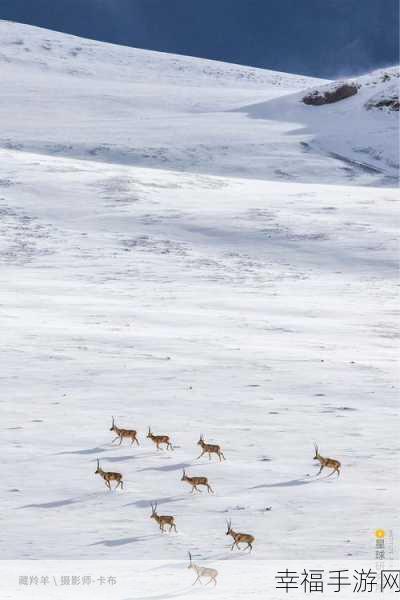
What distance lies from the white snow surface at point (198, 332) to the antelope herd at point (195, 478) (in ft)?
0.33

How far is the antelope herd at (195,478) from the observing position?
20.5ft

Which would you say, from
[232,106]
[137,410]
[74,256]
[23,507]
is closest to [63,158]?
[74,256]

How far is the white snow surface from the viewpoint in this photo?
7.45 metres

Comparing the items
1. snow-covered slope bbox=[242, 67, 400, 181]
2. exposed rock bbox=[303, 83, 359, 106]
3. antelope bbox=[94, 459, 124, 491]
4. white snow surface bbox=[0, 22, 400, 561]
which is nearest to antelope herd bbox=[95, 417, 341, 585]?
antelope bbox=[94, 459, 124, 491]

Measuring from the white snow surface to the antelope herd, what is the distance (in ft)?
0.33

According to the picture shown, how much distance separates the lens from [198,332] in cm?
1488

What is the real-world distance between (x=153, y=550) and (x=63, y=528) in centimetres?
76

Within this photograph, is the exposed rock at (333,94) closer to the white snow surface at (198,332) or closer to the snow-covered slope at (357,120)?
the snow-covered slope at (357,120)

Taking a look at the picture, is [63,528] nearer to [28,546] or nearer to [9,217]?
[28,546]

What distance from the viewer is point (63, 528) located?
708 centimetres

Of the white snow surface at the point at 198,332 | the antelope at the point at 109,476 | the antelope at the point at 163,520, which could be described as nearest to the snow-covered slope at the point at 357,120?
the white snow surface at the point at 198,332
